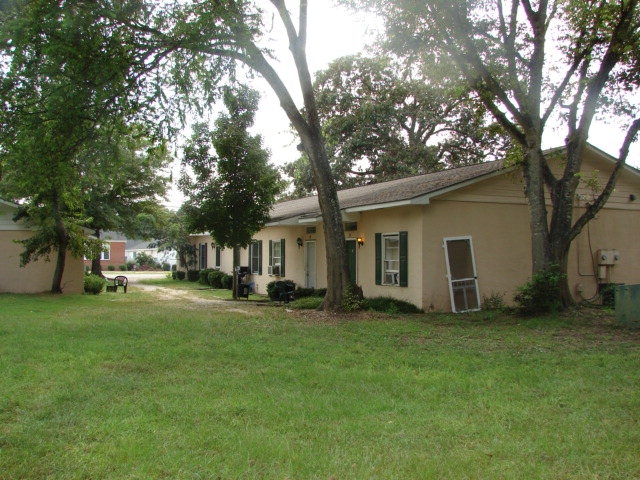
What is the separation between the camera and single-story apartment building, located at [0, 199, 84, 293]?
18.9 meters

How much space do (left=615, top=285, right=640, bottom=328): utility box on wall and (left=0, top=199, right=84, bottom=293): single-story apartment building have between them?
17.3 m

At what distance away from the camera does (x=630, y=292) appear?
1065cm

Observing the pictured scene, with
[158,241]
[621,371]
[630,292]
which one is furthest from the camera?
[158,241]

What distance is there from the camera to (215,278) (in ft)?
83.6

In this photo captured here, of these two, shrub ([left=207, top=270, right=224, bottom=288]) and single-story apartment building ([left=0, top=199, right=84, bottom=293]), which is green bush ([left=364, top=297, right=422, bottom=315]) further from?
shrub ([left=207, top=270, right=224, bottom=288])

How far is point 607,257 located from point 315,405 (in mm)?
13507

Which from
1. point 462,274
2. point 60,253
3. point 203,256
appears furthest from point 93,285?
point 462,274

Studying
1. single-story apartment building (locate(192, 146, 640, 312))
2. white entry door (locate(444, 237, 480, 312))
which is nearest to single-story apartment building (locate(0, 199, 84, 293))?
single-story apartment building (locate(192, 146, 640, 312))

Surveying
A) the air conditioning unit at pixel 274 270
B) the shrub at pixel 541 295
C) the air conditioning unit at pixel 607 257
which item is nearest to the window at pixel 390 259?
the shrub at pixel 541 295

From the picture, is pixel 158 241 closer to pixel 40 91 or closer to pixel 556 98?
pixel 40 91

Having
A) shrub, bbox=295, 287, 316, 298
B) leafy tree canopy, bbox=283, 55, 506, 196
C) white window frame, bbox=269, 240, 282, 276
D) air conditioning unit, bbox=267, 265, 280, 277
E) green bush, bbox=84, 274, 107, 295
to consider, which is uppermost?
leafy tree canopy, bbox=283, 55, 506, 196

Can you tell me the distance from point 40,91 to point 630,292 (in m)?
12.3

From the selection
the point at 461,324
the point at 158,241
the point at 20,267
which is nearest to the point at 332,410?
the point at 461,324

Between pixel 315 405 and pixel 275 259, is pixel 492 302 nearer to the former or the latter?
pixel 275 259
